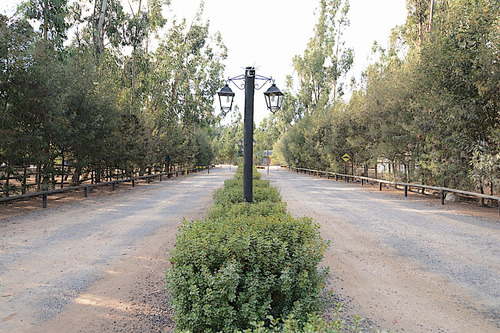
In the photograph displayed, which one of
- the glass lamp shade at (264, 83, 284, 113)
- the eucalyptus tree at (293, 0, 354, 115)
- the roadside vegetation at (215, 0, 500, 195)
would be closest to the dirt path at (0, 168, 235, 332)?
the glass lamp shade at (264, 83, 284, 113)

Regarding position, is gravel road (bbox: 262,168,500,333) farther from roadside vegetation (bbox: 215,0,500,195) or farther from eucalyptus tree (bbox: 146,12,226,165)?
eucalyptus tree (bbox: 146,12,226,165)

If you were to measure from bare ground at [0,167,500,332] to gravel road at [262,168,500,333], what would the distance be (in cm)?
2

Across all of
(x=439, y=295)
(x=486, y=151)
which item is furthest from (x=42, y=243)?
(x=486, y=151)

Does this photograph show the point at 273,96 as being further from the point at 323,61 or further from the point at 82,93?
the point at 323,61

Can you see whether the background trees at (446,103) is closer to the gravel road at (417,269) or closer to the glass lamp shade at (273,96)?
the gravel road at (417,269)

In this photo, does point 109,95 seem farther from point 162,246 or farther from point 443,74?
point 443,74

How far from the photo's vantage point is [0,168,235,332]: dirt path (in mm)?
3705

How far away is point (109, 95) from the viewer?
53.0ft

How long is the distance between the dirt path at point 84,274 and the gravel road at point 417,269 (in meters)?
2.67

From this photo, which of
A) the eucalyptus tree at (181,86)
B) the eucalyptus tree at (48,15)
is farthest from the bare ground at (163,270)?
the eucalyptus tree at (181,86)

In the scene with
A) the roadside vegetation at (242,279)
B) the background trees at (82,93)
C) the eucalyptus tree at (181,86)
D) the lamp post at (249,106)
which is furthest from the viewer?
the eucalyptus tree at (181,86)

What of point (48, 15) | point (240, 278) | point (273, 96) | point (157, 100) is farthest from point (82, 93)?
point (157, 100)

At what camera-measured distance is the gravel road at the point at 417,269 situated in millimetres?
3846

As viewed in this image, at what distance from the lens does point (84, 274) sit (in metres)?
5.08
